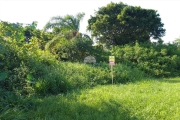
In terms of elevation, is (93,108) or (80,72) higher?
(80,72)

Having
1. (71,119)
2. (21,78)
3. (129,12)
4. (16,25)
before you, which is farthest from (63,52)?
(16,25)

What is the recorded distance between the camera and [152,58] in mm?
14227

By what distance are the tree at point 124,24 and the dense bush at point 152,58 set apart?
10.7 ft

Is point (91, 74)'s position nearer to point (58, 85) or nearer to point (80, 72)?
point (80, 72)

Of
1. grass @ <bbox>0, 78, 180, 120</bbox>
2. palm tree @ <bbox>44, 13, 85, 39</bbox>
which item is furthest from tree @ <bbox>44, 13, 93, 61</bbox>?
grass @ <bbox>0, 78, 180, 120</bbox>

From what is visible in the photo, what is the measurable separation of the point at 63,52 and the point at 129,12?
764cm

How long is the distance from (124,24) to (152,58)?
4982mm

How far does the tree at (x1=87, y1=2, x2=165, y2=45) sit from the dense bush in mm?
3275

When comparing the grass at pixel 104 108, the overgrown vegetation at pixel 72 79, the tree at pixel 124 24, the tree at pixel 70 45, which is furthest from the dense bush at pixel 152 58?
the grass at pixel 104 108

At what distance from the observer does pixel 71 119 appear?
15.9 feet

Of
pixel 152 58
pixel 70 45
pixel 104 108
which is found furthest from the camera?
pixel 152 58

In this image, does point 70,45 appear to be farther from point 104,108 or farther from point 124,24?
point 104,108

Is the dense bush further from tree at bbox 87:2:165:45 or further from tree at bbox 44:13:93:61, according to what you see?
tree at bbox 87:2:165:45

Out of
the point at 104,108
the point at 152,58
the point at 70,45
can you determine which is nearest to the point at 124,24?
the point at 152,58
